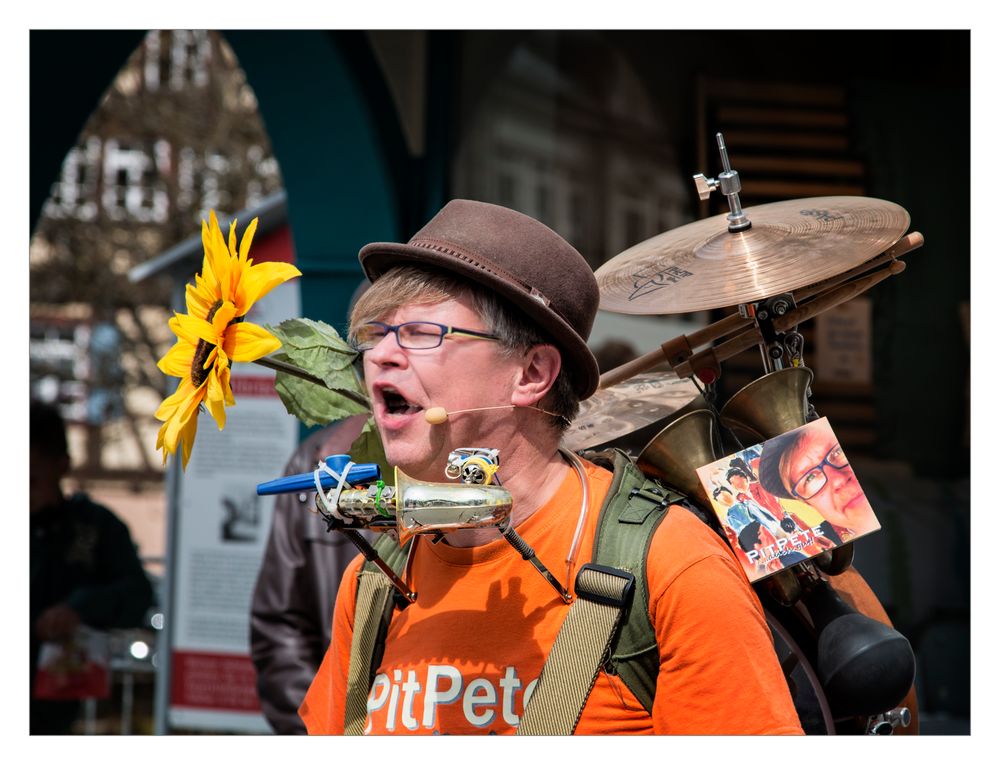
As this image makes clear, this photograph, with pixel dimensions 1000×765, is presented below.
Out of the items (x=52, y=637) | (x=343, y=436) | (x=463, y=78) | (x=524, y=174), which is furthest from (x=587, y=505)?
(x=524, y=174)

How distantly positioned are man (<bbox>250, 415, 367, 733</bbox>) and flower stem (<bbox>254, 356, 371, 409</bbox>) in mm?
1678

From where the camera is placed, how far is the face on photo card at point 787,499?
170 centimetres

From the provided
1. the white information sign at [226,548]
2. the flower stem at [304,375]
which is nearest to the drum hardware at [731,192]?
the flower stem at [304,375]

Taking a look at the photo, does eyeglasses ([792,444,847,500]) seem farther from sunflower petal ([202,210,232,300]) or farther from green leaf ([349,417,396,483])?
sunflower petal ([202,210,232,300])

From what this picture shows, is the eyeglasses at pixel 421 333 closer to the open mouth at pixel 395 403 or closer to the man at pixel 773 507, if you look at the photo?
the open mouth at pixel 395 403

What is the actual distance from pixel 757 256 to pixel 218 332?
882mm

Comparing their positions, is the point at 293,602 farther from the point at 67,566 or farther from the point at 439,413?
the point at 439,413

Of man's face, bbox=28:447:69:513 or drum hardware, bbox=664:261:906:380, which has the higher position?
drum hardware, bbox=664:261:906:380

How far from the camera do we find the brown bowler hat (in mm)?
1728

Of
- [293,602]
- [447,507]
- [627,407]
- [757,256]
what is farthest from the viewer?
[293,602]

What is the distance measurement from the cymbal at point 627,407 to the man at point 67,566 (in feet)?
11.8

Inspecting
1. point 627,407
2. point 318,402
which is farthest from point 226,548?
point 627,407

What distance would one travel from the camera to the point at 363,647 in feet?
6.12

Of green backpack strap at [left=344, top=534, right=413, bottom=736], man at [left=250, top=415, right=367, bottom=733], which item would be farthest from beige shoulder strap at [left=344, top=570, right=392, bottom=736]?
man at [left=250, top=415, right=367, bottom=733]
